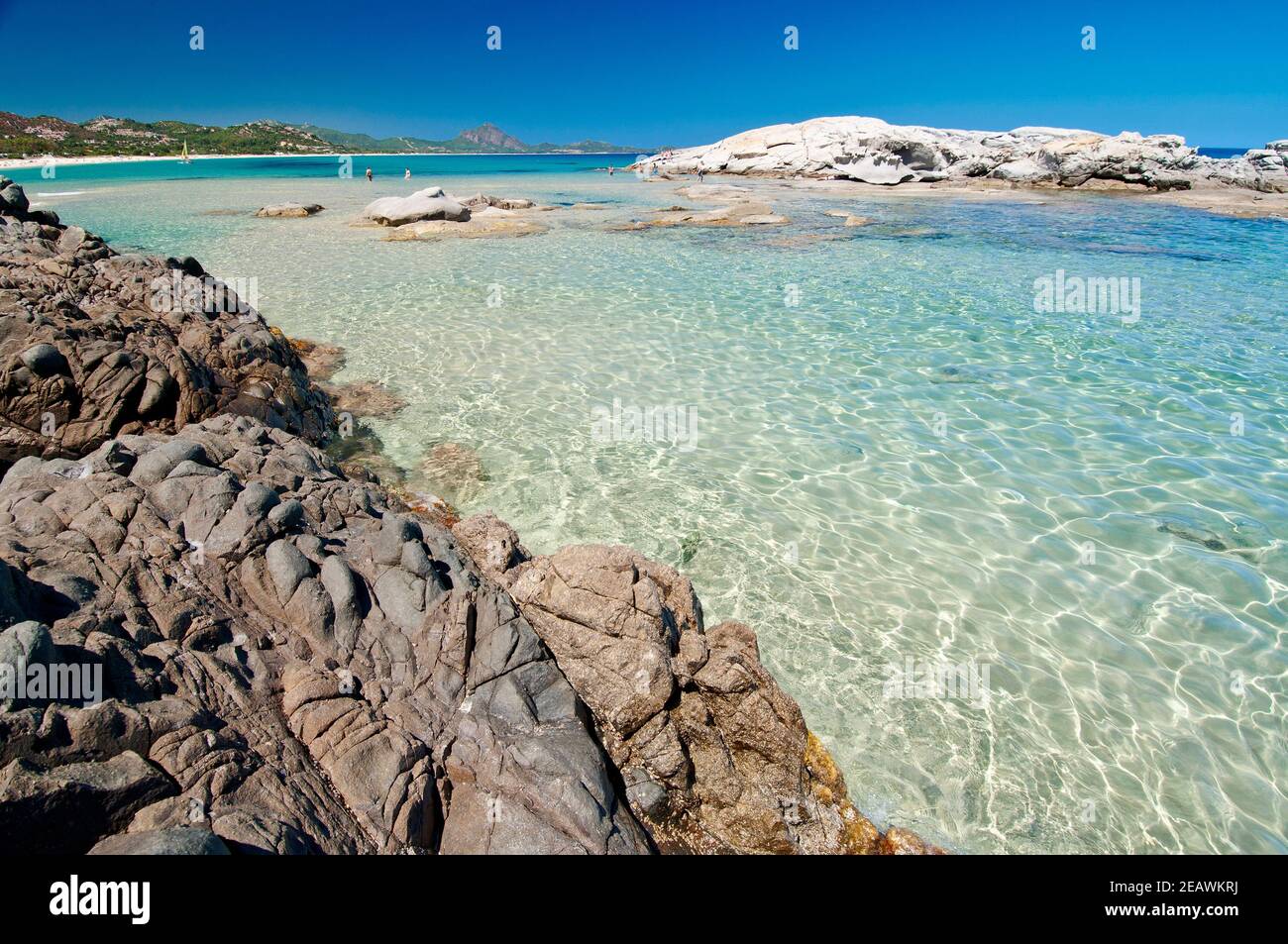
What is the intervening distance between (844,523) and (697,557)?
1963mm

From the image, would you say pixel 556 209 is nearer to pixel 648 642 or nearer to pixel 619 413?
pixel 619 413

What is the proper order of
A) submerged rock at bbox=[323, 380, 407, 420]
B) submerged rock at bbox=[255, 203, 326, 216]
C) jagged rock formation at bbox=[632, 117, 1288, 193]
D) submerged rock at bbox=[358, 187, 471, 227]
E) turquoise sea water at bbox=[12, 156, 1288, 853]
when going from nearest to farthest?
turquoise sea water at bbox=[12, 156, 1288, 853]
submerged rock at bbox=[323, 380, 407, 420]
submerged rock at bbox=[358, 187, 471, 227]
submerged rock at bbox=[255, 203, 326, 216]
jagged rock formation at bbox=[632, 117, 1288, 193]

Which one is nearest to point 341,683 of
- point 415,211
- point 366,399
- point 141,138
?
point 366,399

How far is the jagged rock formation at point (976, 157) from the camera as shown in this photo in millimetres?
48469

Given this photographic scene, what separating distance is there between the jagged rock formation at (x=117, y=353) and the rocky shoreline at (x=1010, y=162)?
156 ft

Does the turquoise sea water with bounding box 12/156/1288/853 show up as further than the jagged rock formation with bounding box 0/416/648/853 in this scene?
Yes

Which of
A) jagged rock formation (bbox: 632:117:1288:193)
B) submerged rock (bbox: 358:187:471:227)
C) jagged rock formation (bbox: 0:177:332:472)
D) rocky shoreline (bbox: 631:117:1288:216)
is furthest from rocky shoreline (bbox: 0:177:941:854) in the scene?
jagged rock formation (bbox: 632:117:1288:193)

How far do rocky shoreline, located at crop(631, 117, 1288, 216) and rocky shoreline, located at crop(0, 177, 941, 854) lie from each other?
4656 centimetres

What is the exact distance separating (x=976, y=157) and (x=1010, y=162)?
13.3ft

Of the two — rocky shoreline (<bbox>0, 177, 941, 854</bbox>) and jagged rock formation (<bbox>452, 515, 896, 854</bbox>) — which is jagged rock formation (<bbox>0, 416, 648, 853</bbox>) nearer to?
rocky shoreline (<bbox>0, 177, 941, 854</bbox>)

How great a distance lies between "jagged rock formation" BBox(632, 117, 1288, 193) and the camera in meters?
48.5
